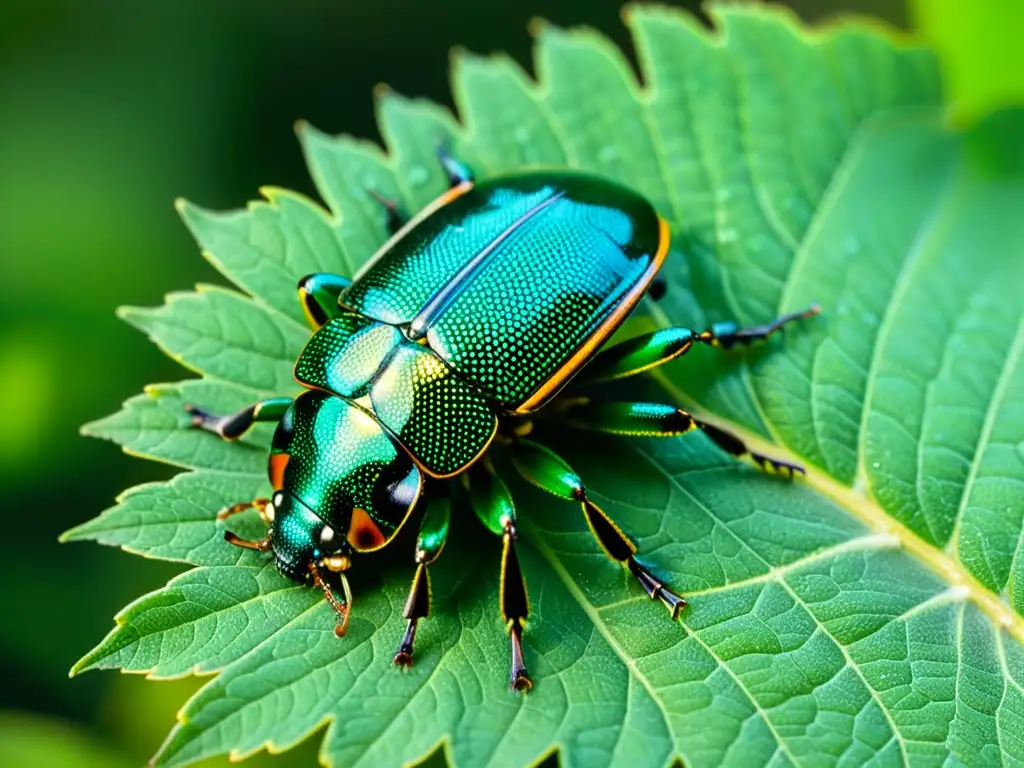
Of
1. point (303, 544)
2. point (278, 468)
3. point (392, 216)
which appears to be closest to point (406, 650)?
point (303, 544)

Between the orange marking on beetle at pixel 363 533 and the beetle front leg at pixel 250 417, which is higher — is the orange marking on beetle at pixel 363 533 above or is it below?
below

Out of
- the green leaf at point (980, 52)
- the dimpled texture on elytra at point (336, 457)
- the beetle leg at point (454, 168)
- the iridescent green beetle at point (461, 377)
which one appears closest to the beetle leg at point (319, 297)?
the iridescent green beetle at point (461, 377)

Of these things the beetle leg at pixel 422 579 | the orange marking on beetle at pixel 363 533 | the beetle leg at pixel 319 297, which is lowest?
the beetle leg at pixel 422 579

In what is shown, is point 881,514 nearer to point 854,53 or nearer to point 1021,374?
point 1021,374

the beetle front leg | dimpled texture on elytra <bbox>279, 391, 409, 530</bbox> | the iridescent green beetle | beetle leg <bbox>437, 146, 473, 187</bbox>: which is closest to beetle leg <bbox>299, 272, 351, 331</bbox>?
the iridescent green beetle

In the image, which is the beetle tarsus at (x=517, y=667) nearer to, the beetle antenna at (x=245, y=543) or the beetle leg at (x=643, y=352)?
the beetle antenna at (x=245, y=543)

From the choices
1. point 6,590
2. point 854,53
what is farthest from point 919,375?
point 6,590
